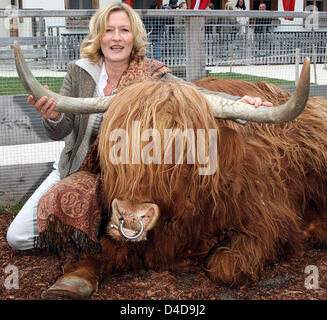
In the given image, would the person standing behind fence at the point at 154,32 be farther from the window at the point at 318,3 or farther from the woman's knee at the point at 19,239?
the window at the point at 318,3

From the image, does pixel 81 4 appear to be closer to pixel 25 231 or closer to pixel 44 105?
pixel 25 231

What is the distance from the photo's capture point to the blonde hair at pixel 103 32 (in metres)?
3.20

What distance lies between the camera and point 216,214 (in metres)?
2.72

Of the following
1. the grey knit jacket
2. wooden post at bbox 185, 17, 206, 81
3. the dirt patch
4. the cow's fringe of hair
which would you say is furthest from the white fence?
the cow's fringe of hair

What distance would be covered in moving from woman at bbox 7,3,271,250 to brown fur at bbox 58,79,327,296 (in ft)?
1.64

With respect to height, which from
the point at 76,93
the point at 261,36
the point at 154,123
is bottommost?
the point at 154,123

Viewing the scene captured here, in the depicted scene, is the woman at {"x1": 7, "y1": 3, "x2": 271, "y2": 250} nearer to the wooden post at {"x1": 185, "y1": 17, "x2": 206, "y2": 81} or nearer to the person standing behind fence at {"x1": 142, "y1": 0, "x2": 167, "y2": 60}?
the person standing behind fence at {"x1": 142, "y1": 0, "x2": 167, "y2": 60}

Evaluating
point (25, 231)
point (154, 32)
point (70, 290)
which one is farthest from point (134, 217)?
point (154, 32)

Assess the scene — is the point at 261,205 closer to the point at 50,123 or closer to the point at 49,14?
the point at 50,123

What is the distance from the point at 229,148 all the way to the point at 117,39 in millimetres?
1114

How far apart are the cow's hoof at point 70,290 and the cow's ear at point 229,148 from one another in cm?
93

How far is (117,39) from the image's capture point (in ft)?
10.4
